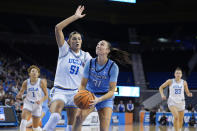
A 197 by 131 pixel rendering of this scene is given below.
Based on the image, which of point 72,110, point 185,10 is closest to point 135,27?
point 185,10

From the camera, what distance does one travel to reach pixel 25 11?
26844 mm

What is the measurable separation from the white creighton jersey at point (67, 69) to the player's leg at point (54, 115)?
0.37 metres

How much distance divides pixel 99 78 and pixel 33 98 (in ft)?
12.5

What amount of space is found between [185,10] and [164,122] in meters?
12.7

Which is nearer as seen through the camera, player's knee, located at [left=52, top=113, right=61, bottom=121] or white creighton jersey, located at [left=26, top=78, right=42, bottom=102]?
player's knee, located at [left=52, top=113, right=61, bottom=121]

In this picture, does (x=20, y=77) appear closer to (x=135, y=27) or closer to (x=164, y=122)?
(x=164, y=122)

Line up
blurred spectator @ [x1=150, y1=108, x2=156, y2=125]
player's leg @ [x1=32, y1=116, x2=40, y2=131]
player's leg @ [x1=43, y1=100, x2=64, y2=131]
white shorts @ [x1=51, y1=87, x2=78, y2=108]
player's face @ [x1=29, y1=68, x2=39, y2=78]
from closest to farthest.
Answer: player's leg @ [x1=43, y1=100, x2=64, y2=131]
white shorts @ [x1=51, y1=87, x2=78, y2=108]
player's leg @ [x1=32, y1=116, x2=40, y2=131]
player's face @ [x1=29, y1=68, x2=39, y2=78]
blurred spectator @ [x1=150, y1=108, x2=156, y2=125]

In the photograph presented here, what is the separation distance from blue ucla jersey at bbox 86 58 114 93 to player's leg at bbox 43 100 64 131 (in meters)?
0.59

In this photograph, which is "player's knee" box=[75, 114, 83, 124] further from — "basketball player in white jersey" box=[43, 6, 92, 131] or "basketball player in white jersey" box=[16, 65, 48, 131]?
"basketball player in white jersey" box=[16, 65, 48, 131]

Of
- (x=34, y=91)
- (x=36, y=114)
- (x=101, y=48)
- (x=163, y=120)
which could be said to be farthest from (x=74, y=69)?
(x=163, y=120)

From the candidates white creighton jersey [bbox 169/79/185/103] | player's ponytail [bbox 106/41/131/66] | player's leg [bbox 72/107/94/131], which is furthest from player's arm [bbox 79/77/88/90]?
white creighton jersey [bbox 169/79/185/103]

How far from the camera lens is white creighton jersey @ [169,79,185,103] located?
33.3ft

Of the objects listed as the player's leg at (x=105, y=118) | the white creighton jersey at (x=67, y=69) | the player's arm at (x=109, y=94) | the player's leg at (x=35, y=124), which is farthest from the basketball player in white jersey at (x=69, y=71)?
the player's leg at (x=35, y=124)

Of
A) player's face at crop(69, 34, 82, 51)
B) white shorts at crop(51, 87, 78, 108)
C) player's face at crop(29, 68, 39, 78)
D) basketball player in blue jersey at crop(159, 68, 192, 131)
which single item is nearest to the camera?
white shorts at crop(51, 87, 78, 108)
